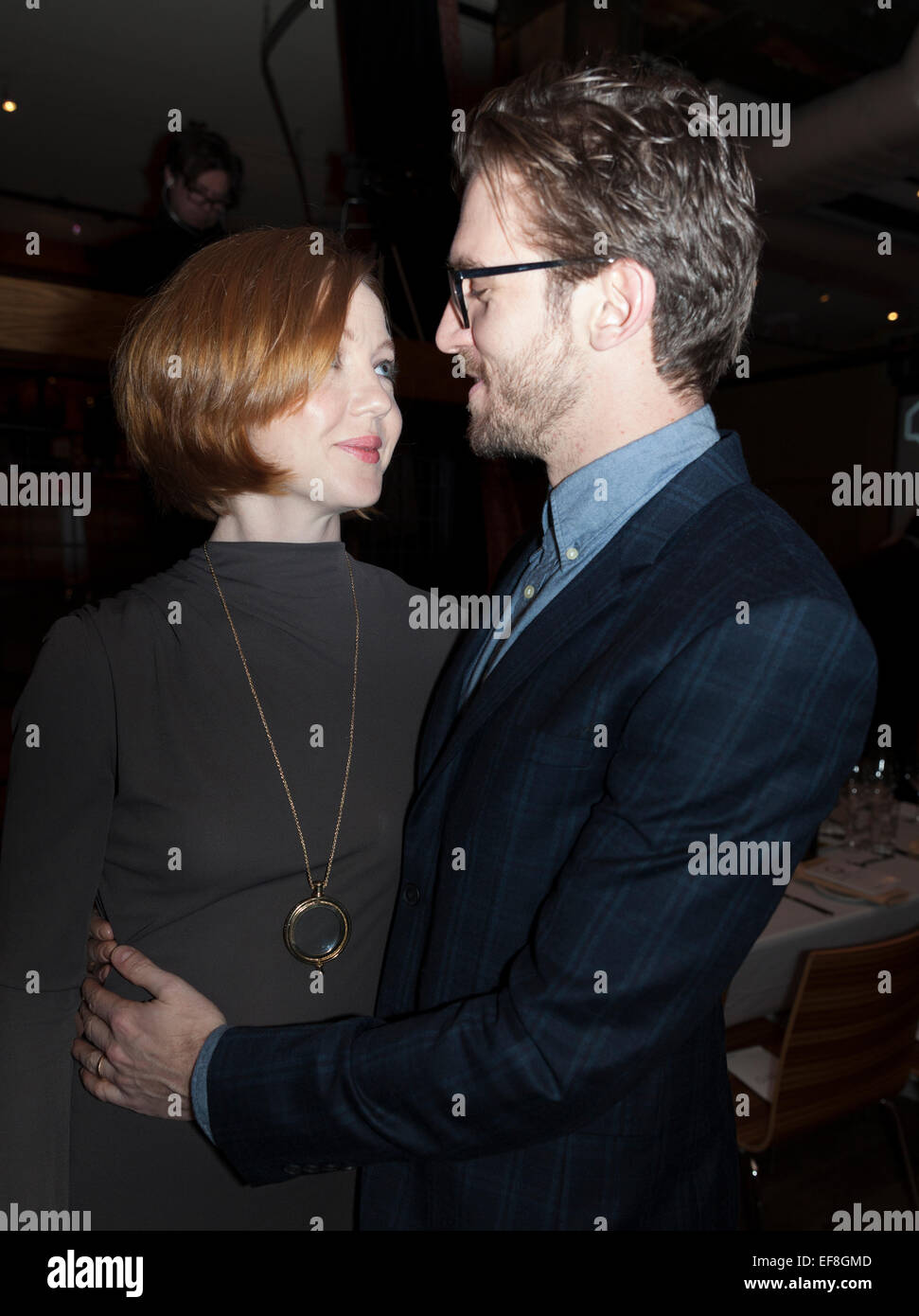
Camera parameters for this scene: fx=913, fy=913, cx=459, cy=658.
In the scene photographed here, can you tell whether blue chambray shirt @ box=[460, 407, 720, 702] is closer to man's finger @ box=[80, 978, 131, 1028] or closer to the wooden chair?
man's finger @ box=[80, 978, 131, 1028]

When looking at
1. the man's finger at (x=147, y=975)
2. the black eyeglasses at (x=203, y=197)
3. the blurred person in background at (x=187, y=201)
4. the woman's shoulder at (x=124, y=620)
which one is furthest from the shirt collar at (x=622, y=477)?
the black eyeglasses at (x=203, y=197)

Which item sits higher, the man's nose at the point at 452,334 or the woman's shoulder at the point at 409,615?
the man's nose at the point at 452,334

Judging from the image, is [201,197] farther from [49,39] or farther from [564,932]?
[564,932]

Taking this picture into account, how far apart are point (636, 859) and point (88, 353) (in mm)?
1887

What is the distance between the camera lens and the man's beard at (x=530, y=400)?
43.1 inches

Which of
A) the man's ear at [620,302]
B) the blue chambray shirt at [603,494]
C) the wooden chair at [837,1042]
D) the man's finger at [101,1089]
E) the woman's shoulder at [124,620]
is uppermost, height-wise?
the man's ear at [620,302]

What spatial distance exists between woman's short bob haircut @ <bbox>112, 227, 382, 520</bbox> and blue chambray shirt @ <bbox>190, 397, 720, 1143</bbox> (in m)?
0.39

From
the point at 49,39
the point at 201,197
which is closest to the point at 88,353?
the point at 201,197

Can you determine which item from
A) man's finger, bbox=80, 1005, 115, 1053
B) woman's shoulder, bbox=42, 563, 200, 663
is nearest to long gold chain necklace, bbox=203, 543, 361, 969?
woman's shoulder, bbox=42, 563, 200, 663

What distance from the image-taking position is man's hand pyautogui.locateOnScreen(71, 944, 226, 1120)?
104 cm

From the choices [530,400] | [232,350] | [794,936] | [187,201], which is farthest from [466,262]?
[187,201]

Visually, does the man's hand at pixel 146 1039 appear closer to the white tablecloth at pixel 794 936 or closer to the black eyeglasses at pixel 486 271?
the black eyeglasses at pixel 486 271

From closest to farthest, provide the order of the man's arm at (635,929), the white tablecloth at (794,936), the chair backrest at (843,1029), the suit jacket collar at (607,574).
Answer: the man's arm at (635,929) < the suit jacket collar at (607,574) < the chair backrest at (843,1029) < the white tablecloth at (794,936)

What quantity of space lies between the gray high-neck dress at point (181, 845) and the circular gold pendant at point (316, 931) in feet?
0.06
